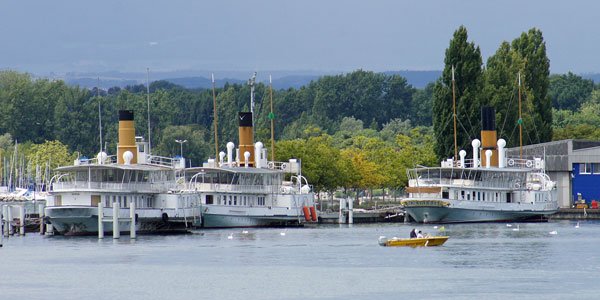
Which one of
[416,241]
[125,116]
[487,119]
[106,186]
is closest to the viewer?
[416,241]

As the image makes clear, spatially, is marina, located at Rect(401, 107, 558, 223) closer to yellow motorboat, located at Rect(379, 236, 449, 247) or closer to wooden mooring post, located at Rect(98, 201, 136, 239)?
yellow motorboat, located at Rect(379, 236, 449, 247)

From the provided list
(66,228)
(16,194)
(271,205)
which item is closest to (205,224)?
(271,205)

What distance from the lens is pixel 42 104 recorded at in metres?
185

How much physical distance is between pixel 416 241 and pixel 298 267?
1485cm

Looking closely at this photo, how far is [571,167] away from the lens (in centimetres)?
12025

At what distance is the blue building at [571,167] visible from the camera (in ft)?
392

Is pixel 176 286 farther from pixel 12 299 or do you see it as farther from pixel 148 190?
pixel 148 190

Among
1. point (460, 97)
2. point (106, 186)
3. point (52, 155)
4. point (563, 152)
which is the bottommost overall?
point (106, 186)

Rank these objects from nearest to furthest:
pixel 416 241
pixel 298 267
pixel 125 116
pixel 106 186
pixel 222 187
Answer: pixel 298 267 < pixel 416 241 < pixel 106 186 < pixel 125 116 < pixel 222 187

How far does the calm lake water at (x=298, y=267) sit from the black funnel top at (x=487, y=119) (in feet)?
80.0

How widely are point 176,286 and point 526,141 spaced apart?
7764cm

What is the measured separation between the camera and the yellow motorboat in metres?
78.2

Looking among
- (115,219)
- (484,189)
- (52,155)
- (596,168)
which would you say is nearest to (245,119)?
(484,189)

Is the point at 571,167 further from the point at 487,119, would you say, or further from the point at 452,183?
the point at 452,183
